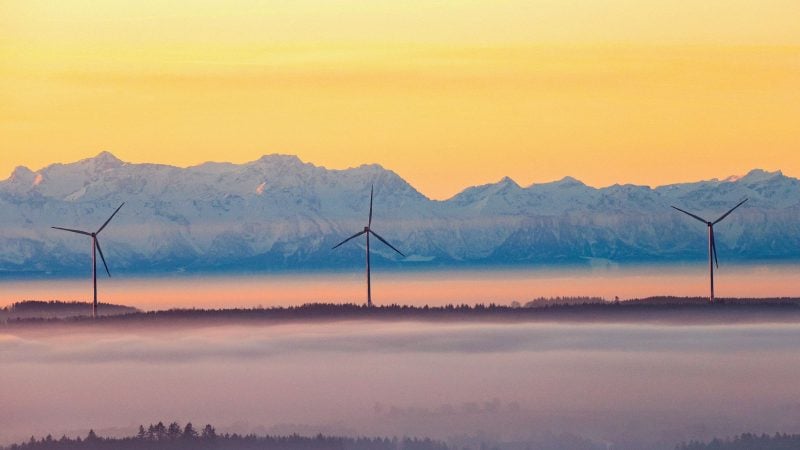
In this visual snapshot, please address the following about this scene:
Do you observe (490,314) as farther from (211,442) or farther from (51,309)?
(211,442)

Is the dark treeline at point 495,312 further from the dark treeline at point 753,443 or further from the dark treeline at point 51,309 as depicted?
the dark treeline at point 753,443

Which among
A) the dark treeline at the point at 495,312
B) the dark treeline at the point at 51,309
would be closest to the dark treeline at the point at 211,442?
the dark treeline at the point at 495,312

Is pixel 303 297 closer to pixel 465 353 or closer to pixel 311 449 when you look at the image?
pixel 465 353

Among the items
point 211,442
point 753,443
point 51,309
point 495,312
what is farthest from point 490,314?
point 753,443

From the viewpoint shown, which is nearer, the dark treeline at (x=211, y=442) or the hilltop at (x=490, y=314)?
A: the dark treeline at (x=211, y=442)

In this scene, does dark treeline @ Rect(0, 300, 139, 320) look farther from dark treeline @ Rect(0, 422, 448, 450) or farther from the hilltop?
dark treeline @ Rect(0, 422, 448, 450)

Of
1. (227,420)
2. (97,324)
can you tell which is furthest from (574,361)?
(97,324)
